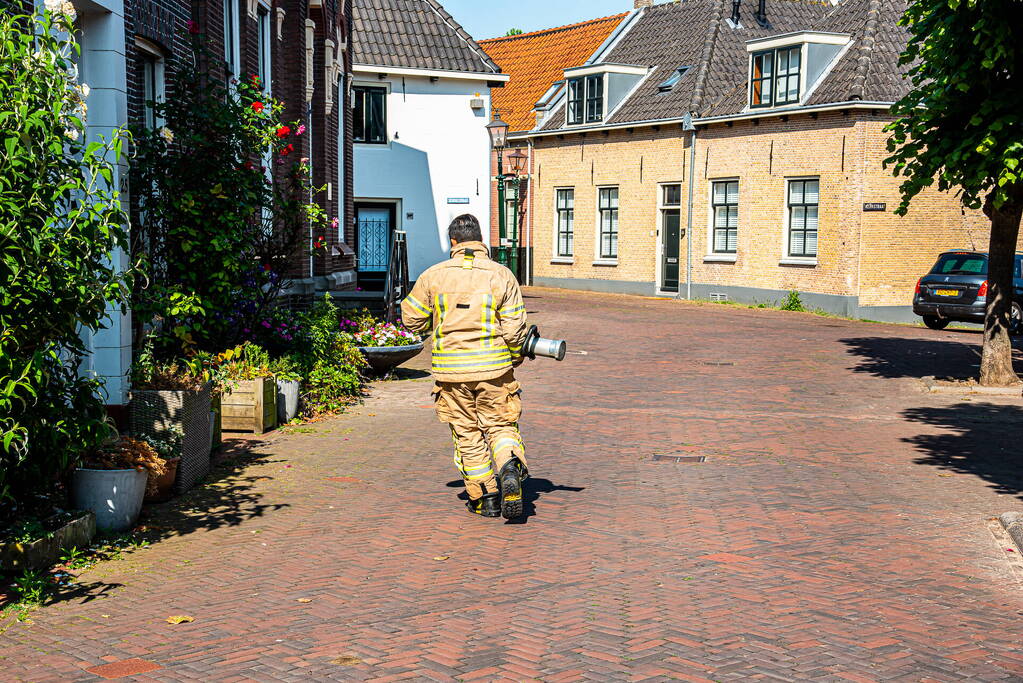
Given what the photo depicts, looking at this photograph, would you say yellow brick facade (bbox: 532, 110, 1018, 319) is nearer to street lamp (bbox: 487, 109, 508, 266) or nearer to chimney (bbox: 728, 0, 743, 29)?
street lamp (bbox: 487, 109, 508, 266)

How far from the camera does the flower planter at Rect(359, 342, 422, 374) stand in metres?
13.6

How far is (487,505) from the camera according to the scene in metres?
7.17

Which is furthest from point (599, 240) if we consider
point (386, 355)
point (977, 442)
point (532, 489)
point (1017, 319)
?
point (532, 489)

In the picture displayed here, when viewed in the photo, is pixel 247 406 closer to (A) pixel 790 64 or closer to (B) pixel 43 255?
(B) pixel 43 255

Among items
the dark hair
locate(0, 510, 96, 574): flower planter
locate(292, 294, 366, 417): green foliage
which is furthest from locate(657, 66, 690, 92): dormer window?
locate(0, 510, 96, 574): flower planter

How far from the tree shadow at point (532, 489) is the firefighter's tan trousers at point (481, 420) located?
0.42 m

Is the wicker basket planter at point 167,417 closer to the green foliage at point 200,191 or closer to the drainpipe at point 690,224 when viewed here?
the green foliage at point 200,191

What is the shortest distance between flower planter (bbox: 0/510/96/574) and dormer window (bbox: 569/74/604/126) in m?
28.9

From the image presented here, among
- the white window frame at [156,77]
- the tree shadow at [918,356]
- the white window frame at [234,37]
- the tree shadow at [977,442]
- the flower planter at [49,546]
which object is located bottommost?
the tree shadow at [977,442]

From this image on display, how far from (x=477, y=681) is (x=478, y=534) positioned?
7.74 ft

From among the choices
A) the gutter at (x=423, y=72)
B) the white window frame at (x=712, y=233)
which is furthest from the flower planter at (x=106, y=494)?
the white window frame at (x=712, y=233)

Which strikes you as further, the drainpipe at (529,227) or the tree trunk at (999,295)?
the drainpipe at (529,227)

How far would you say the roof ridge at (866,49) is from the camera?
2577 centimetres

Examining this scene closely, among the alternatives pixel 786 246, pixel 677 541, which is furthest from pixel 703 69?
pixel 677 541
